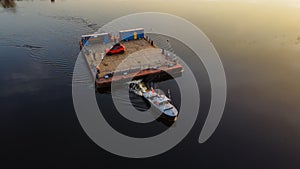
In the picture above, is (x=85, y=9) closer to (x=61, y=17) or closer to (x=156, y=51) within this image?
(x=61, y=17)

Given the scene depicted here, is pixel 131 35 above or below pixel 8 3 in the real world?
below

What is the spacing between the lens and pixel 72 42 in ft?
239

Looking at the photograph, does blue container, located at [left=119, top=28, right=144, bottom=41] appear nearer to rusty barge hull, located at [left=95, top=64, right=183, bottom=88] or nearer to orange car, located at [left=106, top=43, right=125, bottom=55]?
orange car, located at [left=106, top=43, right=125, bottom=55]

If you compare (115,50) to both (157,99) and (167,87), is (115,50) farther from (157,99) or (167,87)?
(157,99)

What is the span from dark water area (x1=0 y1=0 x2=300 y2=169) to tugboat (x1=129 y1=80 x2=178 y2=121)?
296cm

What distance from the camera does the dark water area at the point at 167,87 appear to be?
34.3 meters

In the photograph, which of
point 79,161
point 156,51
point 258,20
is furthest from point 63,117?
point 258,20

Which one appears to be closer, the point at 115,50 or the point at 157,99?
the point at 157,99

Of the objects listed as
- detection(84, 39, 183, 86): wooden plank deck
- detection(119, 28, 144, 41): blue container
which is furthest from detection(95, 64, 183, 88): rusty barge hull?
detection(119, 28, 144, 41): blue container

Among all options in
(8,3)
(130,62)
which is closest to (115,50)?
(130,62)

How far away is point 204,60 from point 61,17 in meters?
64.5

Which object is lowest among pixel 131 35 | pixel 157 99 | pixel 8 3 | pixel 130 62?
pixel 157 99

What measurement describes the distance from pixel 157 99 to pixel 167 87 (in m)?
7.73

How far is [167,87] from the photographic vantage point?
50938 mm
